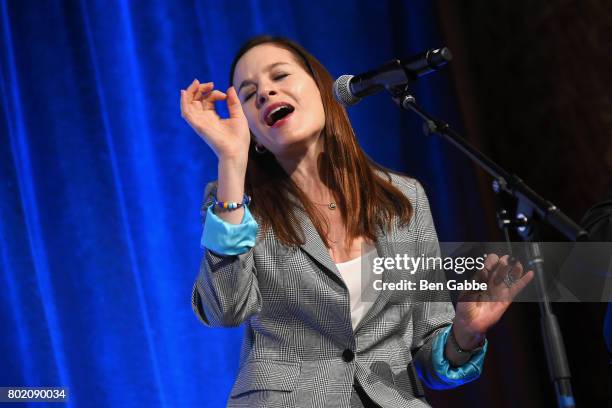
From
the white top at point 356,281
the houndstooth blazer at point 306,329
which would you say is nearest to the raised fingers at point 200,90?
the houndstooth blazer at point 306,329

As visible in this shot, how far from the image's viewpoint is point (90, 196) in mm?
2312

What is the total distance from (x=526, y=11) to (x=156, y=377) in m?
1.96

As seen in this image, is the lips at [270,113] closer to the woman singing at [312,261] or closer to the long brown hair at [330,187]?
the woman singing at [312,261]

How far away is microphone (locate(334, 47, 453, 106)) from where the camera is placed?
1.32 m

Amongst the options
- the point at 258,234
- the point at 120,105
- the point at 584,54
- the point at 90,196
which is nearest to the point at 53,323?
the point at 90,196

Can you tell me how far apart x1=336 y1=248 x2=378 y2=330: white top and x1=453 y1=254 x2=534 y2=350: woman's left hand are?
23 cm

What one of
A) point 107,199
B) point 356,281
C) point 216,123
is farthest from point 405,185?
point 107,199

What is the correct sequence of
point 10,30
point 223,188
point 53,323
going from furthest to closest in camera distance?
point 10,30 → point 53,323 → point 223,188

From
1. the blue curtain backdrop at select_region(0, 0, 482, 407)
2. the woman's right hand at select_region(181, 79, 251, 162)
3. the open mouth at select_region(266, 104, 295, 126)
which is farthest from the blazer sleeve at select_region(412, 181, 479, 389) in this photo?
the blue curtain backdrop at select_region(0, 0, 482, 407)

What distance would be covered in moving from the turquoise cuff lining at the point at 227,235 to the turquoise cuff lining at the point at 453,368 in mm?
493

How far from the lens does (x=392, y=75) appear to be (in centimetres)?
139

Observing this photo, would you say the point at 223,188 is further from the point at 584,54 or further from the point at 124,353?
the point at 584,54

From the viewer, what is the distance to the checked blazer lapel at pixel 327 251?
63.4 inches

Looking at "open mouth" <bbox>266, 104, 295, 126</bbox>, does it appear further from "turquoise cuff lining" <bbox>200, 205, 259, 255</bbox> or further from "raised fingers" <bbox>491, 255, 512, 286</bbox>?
"raised fingers" <bbox>491, 255, 512, 286</bbox>
